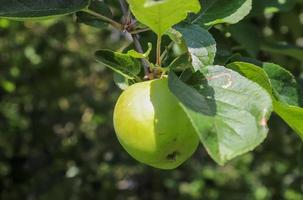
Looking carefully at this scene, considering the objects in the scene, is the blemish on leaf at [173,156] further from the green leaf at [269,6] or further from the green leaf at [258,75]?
the green leaf at [269,6]

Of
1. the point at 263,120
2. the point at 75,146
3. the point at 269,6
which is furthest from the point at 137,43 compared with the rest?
the point at 75,146

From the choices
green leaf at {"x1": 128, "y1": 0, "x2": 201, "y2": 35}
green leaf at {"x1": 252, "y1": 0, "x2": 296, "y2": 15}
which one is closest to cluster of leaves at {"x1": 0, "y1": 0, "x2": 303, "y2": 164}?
green leaf at {"x1": 128, "y1": 0, "x2": 201, "y2": 35}

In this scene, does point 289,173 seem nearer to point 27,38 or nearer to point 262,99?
point 27,38

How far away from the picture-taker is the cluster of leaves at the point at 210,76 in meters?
0.80

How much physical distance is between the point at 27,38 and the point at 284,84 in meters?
2.55

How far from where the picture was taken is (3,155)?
3070 mm

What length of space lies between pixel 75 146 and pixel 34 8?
198cm

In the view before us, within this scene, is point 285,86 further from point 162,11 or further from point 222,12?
point 162,11

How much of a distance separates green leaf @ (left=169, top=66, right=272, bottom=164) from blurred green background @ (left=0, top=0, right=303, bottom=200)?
173 centimetres

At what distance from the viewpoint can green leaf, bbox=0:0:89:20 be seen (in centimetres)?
104

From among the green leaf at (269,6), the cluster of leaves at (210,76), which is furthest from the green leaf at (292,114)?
the green leaf at (269,6)

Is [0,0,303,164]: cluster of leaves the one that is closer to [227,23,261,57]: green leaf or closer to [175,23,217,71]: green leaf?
[175,23,217,71]: green leaf

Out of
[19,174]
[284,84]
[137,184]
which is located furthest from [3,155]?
[284,84]

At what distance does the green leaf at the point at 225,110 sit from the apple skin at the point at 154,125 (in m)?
0.03
